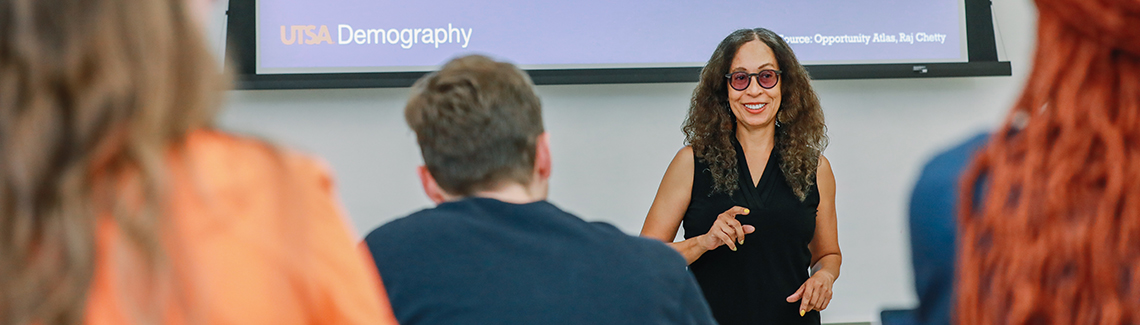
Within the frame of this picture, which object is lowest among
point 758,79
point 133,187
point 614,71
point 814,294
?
point 814,294

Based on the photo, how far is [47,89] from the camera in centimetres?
46

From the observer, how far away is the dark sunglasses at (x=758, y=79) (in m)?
2.37

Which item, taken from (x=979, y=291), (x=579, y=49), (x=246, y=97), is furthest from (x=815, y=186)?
(x=246, y=97)

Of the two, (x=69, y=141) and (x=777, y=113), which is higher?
(x=777, y=113)

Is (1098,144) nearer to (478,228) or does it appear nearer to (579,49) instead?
(478,228)

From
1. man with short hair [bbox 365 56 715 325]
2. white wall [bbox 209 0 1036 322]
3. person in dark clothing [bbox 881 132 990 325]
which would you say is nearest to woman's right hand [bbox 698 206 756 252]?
white wall [bbox 209 0 1036 322]

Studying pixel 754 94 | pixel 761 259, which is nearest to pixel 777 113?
pixel 754 94

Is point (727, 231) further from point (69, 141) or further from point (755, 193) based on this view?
point (69, 141)

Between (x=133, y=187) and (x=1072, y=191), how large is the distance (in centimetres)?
65

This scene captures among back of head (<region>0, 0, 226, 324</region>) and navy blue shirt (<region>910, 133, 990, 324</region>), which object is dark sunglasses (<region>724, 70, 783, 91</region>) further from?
back of head (<region>0, 0, 226, 324</region>)

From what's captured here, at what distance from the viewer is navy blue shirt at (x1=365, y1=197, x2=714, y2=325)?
105 centimetres

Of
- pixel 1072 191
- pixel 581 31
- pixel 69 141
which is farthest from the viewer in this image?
pixel 581 31

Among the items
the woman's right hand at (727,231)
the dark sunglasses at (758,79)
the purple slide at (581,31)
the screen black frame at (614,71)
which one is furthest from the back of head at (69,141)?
the purple slide at (581,31)

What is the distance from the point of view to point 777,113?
8.04ft
